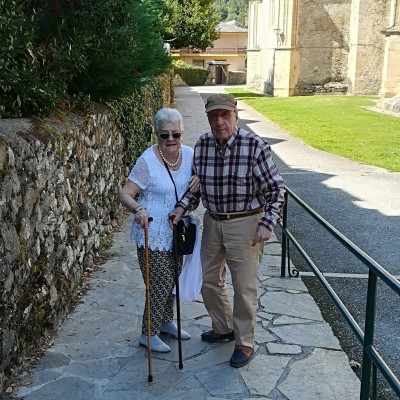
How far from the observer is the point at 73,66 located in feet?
17.0

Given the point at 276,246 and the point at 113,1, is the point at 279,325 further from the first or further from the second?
the point at 113,1

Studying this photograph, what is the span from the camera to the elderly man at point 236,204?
352 centimetres

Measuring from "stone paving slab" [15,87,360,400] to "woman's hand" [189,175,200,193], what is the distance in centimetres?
122

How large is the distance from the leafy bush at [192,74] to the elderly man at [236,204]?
4481 cm

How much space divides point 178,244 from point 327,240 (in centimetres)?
395

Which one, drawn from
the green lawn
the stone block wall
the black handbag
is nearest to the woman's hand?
the black handbag

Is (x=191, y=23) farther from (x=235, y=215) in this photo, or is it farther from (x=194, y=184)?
(x=235, y=215)

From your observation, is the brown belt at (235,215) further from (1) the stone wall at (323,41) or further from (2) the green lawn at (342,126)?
(1) the stone wall at (323,41)

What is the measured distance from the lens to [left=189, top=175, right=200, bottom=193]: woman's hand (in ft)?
12.0

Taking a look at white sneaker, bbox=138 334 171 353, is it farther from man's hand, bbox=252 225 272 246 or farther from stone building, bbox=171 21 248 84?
stone building, bbox=171 21 248 84

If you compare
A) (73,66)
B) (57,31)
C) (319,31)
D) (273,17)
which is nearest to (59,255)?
(73,66)

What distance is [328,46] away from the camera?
111ft

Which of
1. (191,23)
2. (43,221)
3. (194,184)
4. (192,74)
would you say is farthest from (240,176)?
(192,74)

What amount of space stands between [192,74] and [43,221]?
4635cm
